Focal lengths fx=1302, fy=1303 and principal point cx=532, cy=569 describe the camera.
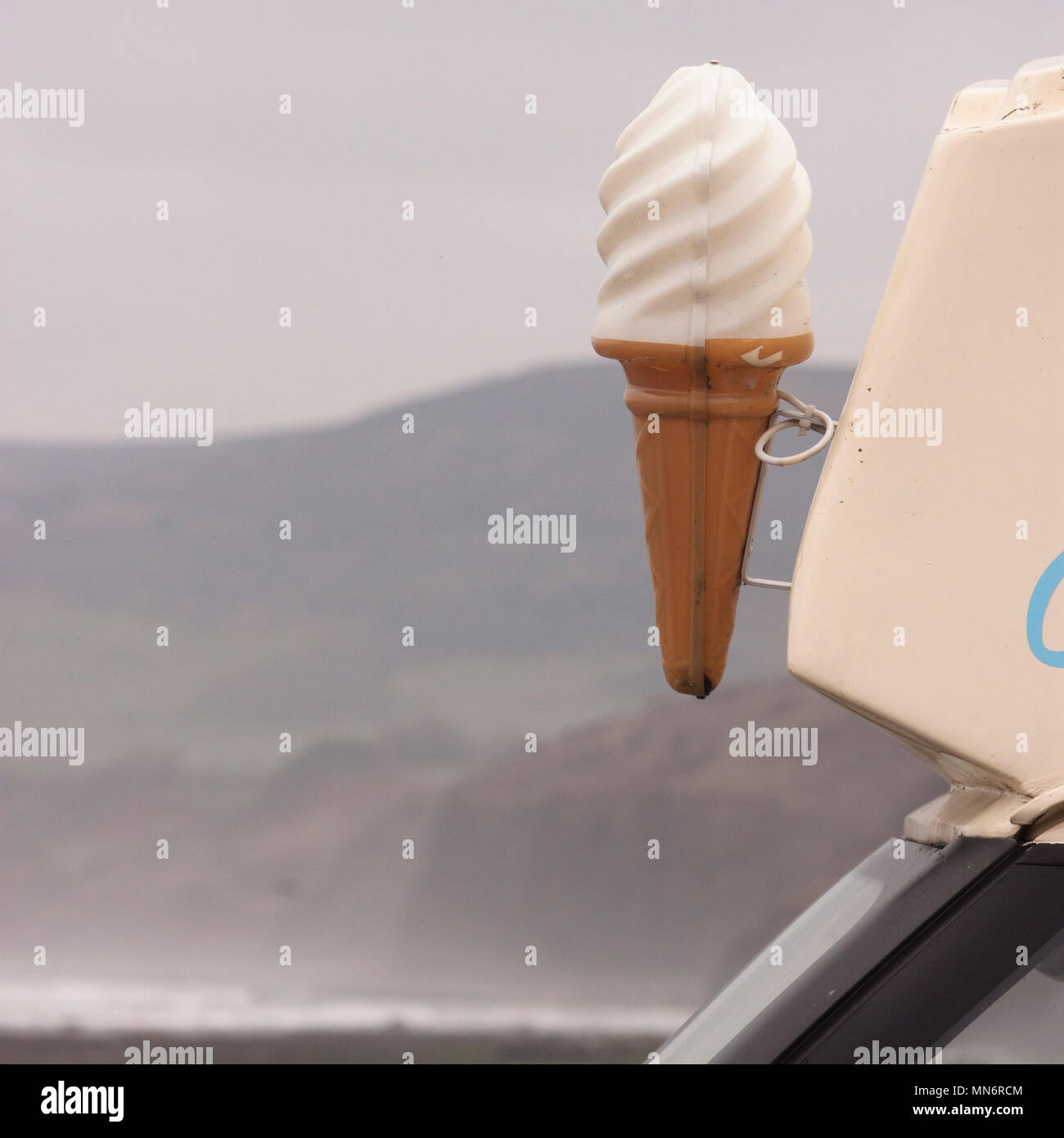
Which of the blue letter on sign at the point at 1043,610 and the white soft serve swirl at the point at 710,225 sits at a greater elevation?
the white soft serve swirl at the point at 710,225

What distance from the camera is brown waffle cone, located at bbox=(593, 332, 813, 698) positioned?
1.05 meters

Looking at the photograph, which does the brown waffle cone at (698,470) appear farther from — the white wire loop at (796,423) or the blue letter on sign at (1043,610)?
the blue letter on sign at (1043,610)

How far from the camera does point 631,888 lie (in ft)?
12.8

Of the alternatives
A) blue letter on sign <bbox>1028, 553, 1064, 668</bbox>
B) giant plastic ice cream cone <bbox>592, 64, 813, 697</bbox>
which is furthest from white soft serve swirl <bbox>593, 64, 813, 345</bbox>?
blue letter on sign <bbox>1028, 553, 1064, 668</bbox>

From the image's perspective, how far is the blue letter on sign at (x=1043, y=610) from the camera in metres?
0.89

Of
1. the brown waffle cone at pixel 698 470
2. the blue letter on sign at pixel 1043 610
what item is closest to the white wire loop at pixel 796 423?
the brown waffle cone at pixel 698 470

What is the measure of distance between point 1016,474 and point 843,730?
10.5ft

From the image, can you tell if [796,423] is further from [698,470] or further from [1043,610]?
[1043,610]

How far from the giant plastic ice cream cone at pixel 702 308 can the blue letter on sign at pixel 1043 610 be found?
10.8 inches

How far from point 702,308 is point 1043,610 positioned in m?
0.34

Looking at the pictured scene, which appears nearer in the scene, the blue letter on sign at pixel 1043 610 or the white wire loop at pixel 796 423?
the blue letter on sign at pixel 1043 610

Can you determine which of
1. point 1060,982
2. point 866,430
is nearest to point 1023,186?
point 866,430

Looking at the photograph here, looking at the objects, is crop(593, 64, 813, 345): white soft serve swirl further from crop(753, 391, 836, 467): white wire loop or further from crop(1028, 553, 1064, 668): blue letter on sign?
crop(1028, 553, 1064, 668): blue letter on sign

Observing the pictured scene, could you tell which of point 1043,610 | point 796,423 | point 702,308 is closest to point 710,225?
point 702,308
